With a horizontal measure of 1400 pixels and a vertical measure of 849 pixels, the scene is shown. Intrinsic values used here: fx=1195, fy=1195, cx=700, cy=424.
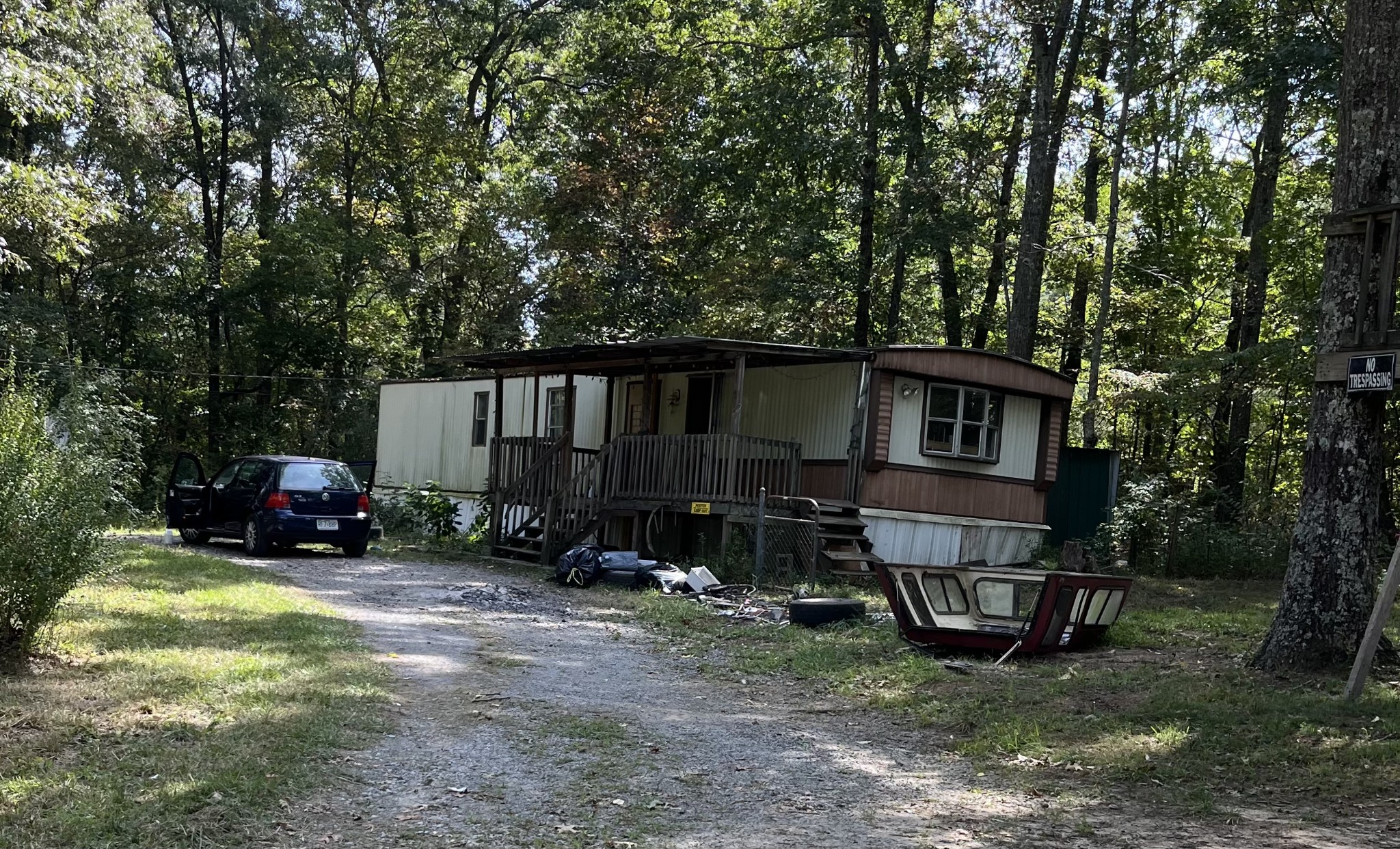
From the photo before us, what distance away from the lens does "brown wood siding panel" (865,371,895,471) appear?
17.6 metres

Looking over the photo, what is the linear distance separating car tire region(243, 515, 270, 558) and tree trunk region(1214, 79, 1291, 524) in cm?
1528

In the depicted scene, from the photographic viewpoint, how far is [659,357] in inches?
732

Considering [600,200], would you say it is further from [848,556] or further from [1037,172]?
[848,556]

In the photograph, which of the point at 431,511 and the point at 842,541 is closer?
the point at 842,541

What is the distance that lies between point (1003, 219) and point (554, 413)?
1037cm

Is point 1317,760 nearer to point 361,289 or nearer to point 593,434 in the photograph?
point 593,434

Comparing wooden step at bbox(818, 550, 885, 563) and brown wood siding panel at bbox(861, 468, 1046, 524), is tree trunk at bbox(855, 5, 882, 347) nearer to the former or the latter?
→ brown wood siding panel at bbox(861, 468, 1046, 524)

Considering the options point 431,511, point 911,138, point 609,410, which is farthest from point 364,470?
point 911,138

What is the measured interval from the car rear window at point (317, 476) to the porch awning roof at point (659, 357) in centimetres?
240

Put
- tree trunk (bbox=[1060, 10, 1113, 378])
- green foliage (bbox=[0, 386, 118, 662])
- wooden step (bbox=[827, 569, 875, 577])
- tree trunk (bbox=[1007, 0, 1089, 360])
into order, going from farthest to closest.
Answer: tree trunk (bbox=[1060, 10, 1113, 378]) → tree trunk (bbox=[1007, 0, 1089, 360]) → wooden step (bbox=[827, 569, 875, 577]) → green foliage (bbox=[0, 386, 118, 662])

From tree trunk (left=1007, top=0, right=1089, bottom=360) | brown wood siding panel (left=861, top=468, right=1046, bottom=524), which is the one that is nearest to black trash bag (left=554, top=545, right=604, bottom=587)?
brown wood siding panel (left=861, top=468, right=1046, bottom=524)

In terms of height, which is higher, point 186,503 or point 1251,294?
point 1251,294

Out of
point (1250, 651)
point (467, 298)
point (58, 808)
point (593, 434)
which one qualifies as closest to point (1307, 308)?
point (1250, 651)

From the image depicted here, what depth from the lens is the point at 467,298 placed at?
35812mm
